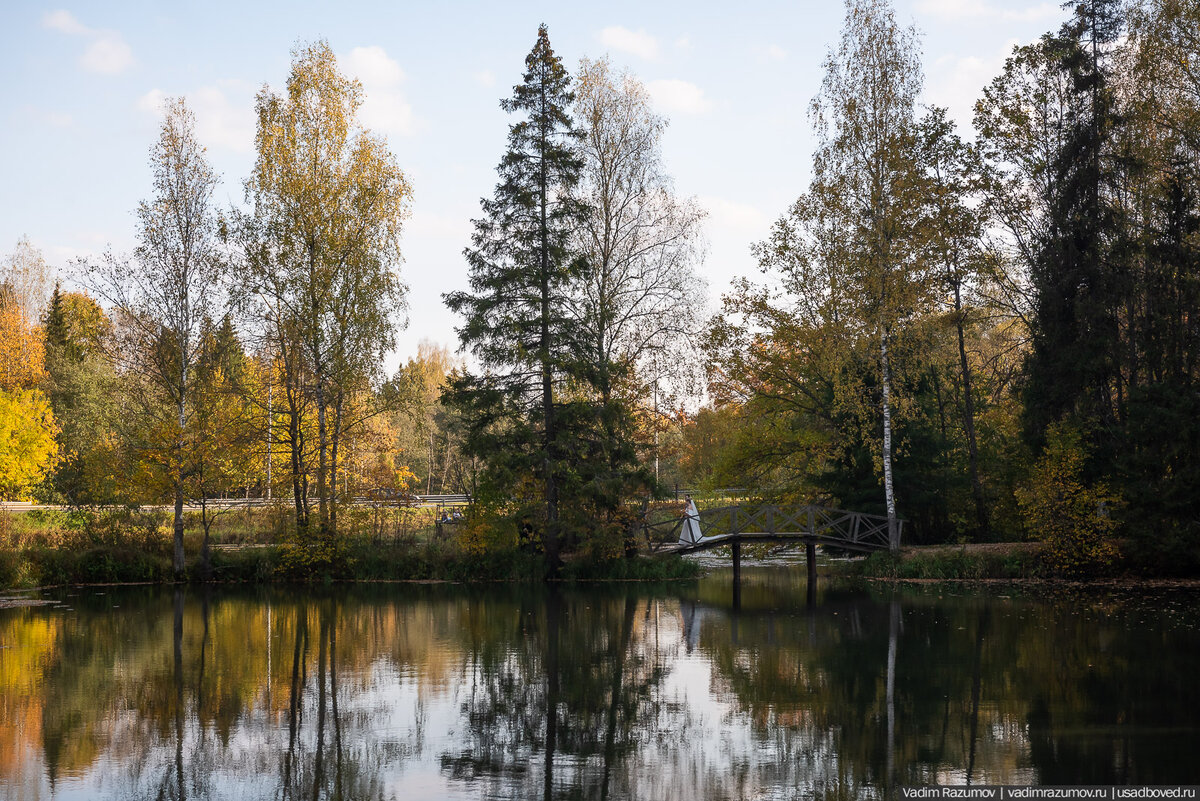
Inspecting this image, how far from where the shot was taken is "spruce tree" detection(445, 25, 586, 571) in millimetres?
27000

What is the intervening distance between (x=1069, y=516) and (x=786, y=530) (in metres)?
7.72

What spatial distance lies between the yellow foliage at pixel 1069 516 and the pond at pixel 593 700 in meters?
3.44

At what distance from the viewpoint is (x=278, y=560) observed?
2784 cm

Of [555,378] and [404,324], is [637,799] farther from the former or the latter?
[404,324]

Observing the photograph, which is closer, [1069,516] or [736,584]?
[1069,516]

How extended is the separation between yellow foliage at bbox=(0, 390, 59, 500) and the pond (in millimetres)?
16465

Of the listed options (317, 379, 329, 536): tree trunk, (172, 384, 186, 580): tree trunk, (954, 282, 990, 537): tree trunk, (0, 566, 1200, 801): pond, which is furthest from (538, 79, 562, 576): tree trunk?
(954, 282, 990, 537): tree trunk

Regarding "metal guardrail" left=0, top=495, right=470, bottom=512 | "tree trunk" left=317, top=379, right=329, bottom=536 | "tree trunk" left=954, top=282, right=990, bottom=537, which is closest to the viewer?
"tree trunk" left=317, top=379, right=329, bottom=536

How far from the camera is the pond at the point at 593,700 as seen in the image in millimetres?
8922

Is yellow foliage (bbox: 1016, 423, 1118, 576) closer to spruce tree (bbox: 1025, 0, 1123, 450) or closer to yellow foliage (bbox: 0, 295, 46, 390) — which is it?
spruce tree (bbox: 1025, 0, 1123, 450)

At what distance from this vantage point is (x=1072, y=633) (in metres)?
17.0

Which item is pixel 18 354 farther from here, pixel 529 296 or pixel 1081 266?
pixel 1081 266

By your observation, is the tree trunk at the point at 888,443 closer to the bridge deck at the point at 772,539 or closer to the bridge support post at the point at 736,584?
the bridge deck at the point at 772,539

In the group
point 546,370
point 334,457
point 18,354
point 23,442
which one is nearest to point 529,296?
point 546,370
